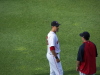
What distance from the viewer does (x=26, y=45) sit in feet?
39.6

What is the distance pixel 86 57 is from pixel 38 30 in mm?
5509

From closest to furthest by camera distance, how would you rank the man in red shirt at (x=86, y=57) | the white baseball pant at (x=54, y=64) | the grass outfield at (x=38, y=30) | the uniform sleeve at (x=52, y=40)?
the man in red shirt at (x=86, y=57), the uniform sleeve at (x=52, y=40), the white baseball pant at (x=54, y=64), the grass outfield at (x=38, y=30)

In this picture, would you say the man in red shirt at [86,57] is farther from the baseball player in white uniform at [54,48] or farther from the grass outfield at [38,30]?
the grass outfield at [38,30]

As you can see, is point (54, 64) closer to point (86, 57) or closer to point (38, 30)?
point (86, 57)

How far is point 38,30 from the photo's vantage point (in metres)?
13.3

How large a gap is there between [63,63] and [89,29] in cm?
314

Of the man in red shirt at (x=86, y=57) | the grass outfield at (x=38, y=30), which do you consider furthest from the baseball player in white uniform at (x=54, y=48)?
the grass outfield at (x=38, y=30)

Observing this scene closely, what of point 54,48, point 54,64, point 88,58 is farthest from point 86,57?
point 54,64

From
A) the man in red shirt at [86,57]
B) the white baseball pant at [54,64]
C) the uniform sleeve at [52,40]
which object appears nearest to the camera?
the man in red shirt at [86,57]

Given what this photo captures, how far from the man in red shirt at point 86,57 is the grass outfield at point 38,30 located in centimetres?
198

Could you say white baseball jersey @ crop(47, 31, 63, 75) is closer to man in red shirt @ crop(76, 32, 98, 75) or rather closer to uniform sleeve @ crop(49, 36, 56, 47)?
uniform sleeve @ crop(49, 36, 56, 47)

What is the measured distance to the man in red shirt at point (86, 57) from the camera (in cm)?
796

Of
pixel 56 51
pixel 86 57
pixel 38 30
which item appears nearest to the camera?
pixel 86 57

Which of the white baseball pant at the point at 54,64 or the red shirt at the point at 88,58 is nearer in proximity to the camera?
the red shirt at the point at 88,58
